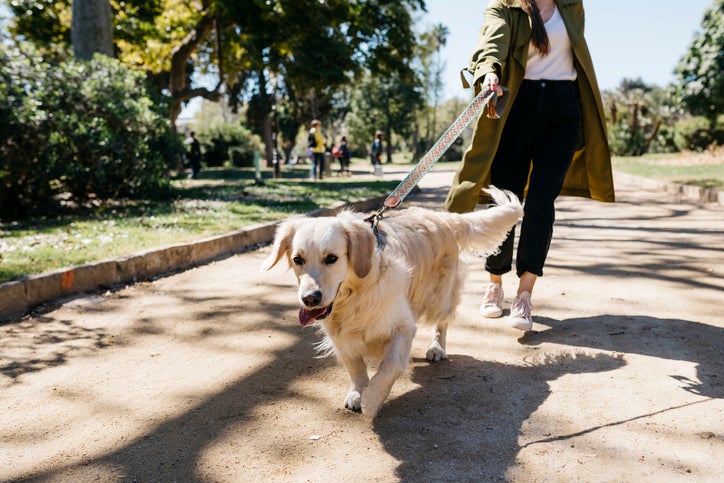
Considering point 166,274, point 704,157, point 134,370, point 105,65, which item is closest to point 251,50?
point 105,65

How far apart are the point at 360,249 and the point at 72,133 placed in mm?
8329

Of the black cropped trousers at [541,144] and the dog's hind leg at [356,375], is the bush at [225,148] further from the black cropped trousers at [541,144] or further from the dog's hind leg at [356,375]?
the dog's hind leg at [356,375]

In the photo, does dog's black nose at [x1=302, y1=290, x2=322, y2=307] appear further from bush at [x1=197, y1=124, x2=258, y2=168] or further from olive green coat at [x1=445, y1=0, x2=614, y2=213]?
bush at [x1=197, y1=124, x2=258, y2=168]

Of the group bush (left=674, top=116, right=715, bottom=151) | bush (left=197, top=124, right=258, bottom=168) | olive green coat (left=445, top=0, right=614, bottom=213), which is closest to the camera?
olive green coat (left=445, top=0, right=614, bottom=213)

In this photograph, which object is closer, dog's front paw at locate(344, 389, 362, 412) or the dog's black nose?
the dog's black nose

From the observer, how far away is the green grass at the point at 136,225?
610 centimetres

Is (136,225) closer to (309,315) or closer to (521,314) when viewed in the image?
(521,314)

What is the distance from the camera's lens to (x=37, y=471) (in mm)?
2498

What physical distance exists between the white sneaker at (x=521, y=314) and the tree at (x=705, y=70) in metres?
20.0

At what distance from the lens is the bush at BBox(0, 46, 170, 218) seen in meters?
9.01

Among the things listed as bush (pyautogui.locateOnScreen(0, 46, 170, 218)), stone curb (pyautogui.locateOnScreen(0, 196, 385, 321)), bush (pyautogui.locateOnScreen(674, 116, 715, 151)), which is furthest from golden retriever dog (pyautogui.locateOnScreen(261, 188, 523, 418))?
bush (pyautogui.locateOnScreen(674, 116, 715, 151))

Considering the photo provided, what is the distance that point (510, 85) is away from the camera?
4070 mm

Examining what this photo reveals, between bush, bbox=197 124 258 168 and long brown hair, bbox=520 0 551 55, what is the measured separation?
36838mm

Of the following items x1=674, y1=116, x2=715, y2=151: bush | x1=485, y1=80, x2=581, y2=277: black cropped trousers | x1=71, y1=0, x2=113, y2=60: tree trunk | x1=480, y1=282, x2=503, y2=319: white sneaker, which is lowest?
x1=480, y1=282, x2=503, y2=319: white sneaker
